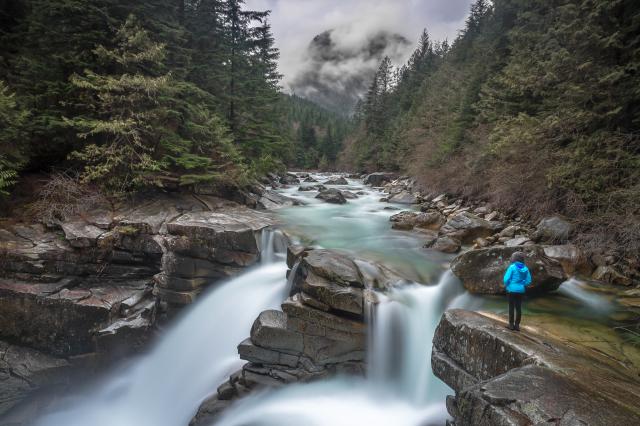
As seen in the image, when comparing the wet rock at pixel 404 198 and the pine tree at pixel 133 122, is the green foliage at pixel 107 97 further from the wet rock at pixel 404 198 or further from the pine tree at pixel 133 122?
the wet rock at pixel 404 198

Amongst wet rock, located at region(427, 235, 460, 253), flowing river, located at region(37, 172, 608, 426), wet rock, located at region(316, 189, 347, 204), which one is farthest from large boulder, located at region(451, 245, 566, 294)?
wet rock, located at region(316, 189, 347, 204)

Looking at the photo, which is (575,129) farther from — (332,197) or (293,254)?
(332,197)

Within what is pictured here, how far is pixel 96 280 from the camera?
9.97 meters

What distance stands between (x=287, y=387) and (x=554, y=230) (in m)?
9.74

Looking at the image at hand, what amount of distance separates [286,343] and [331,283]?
1764mm

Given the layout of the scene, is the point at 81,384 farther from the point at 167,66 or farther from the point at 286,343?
the point at 167,66

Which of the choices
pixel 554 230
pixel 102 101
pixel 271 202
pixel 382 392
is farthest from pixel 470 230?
pixel 102 101

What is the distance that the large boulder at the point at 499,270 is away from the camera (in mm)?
7394

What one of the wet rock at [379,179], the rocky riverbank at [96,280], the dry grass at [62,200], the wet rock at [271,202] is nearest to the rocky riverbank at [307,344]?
the rocky riverbank at [96,280]

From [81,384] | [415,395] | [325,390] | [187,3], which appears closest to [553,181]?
[415,395]

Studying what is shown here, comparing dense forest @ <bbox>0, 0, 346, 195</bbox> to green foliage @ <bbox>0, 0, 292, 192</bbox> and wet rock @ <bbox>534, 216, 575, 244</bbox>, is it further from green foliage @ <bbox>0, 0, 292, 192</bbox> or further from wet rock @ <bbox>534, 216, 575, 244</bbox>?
wet rock @ <bbox>534, 216, 575, 244</bbox>

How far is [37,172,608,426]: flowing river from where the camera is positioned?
22.2ft

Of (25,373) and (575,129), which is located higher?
(575,129)

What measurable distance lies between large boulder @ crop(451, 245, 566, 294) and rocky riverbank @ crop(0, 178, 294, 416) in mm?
6794
